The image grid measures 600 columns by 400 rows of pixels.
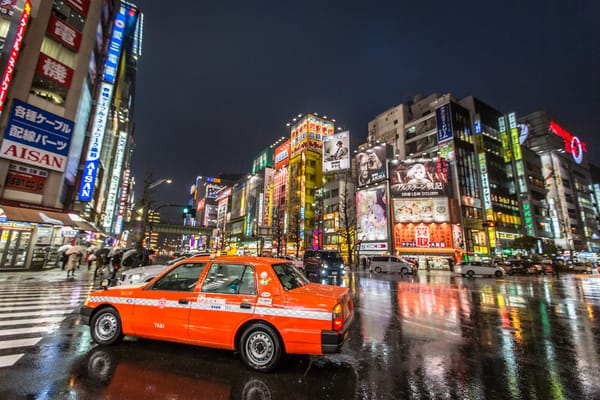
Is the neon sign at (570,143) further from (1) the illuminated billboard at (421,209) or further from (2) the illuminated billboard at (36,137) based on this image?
(2) the illuminated billboard at (36,137)

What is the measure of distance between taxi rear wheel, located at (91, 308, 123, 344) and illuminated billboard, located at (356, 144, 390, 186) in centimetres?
4891

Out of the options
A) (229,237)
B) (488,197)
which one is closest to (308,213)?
(488,197)

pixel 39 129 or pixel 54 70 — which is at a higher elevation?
pixel 54 70

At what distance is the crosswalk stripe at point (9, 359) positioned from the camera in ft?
13.8

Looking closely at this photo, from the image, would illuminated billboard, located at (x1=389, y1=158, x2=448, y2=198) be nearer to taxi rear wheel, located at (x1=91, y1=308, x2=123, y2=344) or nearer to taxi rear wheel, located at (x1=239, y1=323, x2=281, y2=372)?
taxi rear wheel, located at (x1=239, y1=323, x2=281, y2=372)

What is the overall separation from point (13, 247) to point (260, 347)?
24.6 meters

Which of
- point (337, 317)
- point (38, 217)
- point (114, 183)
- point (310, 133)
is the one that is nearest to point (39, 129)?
point (38, 217)

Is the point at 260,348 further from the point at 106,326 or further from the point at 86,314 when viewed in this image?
the point at 86,314

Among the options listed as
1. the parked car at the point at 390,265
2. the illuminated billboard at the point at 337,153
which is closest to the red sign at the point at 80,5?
the parked car at the point at 390,265

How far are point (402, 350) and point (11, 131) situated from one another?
26.6 metres

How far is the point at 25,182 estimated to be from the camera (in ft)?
64.0

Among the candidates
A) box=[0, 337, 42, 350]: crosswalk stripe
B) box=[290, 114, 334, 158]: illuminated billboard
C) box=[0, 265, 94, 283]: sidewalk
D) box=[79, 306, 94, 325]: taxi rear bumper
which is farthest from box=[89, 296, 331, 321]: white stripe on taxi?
box=[290, 114, 334, 158]: illuminated billboard

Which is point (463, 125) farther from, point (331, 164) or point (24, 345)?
point (24, 345)

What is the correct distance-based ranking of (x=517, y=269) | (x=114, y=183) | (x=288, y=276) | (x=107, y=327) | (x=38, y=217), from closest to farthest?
(x=288, y=276) < (x=107, y=327) < (x=38, y=217) < (x=517, y=269) < (x=114, y=183)
